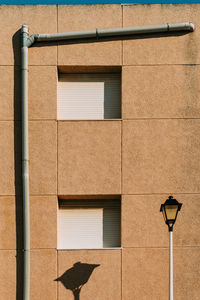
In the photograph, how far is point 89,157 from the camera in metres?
9.95

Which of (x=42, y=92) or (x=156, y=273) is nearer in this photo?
(x=156, y=273)

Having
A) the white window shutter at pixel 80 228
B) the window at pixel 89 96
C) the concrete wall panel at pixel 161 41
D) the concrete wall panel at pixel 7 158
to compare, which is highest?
the concrete wall panel at pixel 161 41

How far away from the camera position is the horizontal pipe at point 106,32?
1002 cm

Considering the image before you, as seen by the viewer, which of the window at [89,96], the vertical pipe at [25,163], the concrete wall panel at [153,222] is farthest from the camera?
the window at [89,96]

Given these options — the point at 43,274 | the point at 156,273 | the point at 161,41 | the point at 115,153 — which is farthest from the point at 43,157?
the point at 161,41

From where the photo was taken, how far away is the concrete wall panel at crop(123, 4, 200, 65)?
33.4 feet

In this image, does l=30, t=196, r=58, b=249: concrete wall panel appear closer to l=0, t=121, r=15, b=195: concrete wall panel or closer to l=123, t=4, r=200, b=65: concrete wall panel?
l=0, t=121, r=15, b=195: concrete wall panel

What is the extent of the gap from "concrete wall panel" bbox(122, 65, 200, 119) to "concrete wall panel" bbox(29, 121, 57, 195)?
2023mm

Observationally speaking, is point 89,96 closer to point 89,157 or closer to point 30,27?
point 89,157

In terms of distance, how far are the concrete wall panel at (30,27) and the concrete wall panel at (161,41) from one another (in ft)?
6.48

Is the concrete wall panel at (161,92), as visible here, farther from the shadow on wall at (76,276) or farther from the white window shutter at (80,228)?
the shadow on wall at (76,276)

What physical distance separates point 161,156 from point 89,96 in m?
2.53

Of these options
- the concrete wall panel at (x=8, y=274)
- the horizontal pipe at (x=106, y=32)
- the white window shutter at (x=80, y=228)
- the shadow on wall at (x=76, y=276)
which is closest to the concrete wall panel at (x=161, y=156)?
the white window shutter at (x=80, y=228)

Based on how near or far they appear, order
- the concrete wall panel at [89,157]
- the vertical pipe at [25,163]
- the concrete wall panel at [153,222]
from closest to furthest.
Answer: the vertical pipe at [25,163], the concrete wall panel at [153,222], the concrete wall panel at [89,157]
